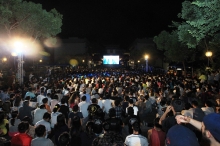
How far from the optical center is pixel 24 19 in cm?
2384

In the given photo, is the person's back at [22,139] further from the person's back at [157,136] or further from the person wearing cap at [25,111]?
the person wearing cap at [25,111]

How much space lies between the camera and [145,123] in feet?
35.0

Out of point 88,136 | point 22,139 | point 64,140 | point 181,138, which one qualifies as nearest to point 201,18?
point 88,136

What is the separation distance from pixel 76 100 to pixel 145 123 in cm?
324

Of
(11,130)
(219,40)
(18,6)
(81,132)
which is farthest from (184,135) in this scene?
(18,6)

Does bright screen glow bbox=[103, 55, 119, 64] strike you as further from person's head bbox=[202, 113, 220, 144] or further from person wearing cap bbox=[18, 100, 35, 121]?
person's head bbox=[202, 113, 220, 144]

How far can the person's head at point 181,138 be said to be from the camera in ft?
9.25

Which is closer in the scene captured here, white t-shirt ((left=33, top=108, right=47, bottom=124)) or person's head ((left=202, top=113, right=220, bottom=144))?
person's head ((left=202, top=113, right=220, bottom=144))

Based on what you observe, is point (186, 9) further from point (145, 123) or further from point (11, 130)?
point (11, 130)

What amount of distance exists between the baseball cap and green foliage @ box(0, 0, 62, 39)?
21.5 m

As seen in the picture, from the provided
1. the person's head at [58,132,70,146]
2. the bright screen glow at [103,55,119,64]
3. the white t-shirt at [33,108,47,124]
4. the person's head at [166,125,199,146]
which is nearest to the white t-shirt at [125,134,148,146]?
the person's head at [58,132,70,146]

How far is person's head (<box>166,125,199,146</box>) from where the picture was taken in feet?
9.25

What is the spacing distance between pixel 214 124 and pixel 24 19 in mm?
24251

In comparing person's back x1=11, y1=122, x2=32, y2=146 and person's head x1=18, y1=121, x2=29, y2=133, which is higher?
person's head x1=18, y1=121, x2=29, y2=133
